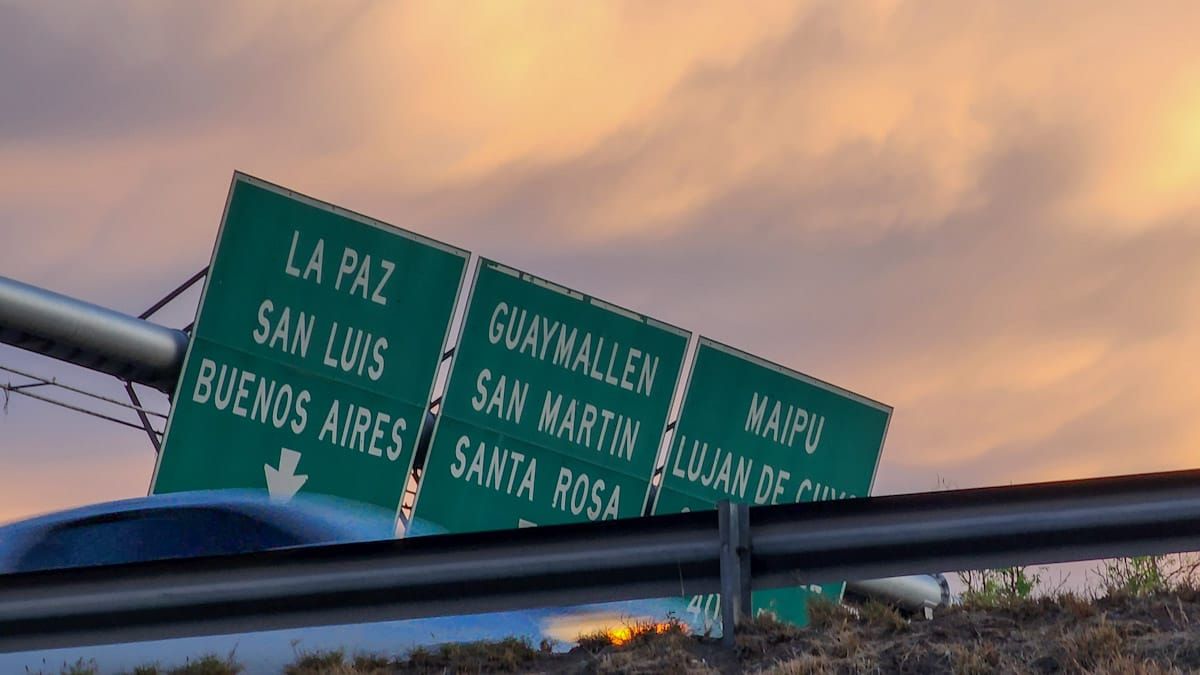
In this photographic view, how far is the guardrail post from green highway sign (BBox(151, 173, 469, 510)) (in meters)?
13.5

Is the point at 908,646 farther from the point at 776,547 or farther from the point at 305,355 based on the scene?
the point at 305,355

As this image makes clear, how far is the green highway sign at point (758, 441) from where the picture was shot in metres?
23.5

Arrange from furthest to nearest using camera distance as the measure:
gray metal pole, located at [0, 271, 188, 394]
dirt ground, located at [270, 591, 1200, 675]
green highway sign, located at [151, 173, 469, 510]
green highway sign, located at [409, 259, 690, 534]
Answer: green highway sign, located at [409, 259, 690, 534] < gray metal pole, located at [0, 271, 188, 394] < green highway sign, located at [151, 173, 469, 510] < dirt ground, located at [270, 591, 1200, 675]

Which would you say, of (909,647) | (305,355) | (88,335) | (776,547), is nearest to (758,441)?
(305,355)

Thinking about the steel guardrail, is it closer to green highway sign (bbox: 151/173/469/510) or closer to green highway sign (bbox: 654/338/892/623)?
green highway sign (bbox: 151/173/469/510)

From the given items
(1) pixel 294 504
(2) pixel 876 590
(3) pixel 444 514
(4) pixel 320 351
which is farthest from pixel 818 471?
(1) pixel 294 504

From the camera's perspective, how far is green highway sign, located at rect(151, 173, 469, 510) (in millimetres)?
20484

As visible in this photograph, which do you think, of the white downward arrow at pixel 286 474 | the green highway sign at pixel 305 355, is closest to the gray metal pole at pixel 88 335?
the green highway sign at pixel 305 355

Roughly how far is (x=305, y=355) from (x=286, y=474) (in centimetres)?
151

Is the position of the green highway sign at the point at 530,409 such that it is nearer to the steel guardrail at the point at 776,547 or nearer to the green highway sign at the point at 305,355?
the green highway sign at the point at 305,355

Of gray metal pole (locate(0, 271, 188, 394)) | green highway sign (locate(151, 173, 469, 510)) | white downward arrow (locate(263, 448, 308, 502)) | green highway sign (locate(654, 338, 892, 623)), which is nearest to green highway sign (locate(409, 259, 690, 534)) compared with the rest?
green highway sign (locate(151, 173, 469, 510))

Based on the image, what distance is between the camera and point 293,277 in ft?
67.8

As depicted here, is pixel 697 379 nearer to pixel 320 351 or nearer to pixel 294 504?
pixel 320 351

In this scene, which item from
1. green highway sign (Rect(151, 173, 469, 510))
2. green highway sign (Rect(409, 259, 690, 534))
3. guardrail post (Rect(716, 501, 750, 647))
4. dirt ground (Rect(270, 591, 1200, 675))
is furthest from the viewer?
green highway sign (Rect(409, 259, 690, 534))
